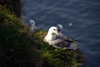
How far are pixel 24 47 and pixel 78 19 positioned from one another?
10.6 meters

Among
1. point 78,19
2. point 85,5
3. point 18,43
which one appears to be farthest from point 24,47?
point 85,5

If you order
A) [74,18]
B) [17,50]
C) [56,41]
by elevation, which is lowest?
[17,50]

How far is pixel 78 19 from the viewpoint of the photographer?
48.5 ft

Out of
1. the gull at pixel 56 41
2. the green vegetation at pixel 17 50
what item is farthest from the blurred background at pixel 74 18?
the green vegetation at pixel 17 50

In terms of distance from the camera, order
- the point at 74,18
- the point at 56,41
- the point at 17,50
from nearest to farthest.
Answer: the point at 17,50 → the point at 56,41 → the point at 74,18

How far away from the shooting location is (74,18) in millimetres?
14836

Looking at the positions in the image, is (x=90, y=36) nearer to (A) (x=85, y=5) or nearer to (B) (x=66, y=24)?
(B) (x=66, y=24)

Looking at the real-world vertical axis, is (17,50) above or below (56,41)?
below

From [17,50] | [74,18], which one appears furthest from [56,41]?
[74,18]

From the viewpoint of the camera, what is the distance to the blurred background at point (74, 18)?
42.4 ft

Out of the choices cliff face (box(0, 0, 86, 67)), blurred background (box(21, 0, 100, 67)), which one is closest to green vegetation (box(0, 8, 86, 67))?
cliff face (box(0, 0, 86, 67))

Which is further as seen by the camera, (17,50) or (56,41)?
(56,41)

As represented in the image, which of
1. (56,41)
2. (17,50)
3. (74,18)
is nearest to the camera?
(17,50)

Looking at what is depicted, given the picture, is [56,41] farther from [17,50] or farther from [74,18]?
[74,18]
